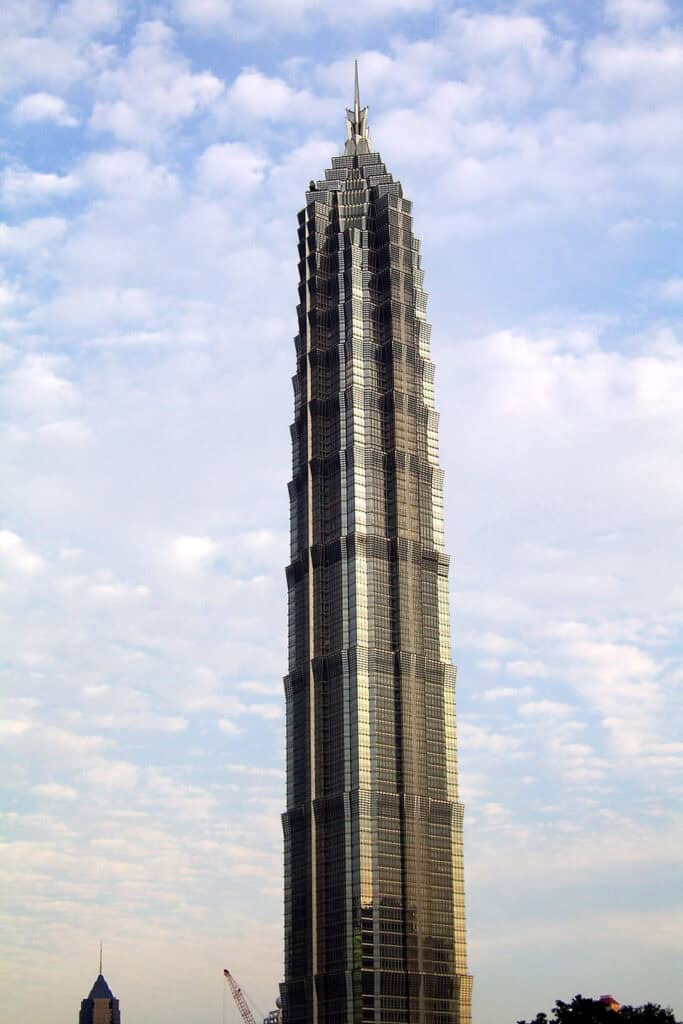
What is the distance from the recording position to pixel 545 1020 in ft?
641

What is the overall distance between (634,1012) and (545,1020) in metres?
12.5

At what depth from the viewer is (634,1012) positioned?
19538cm
